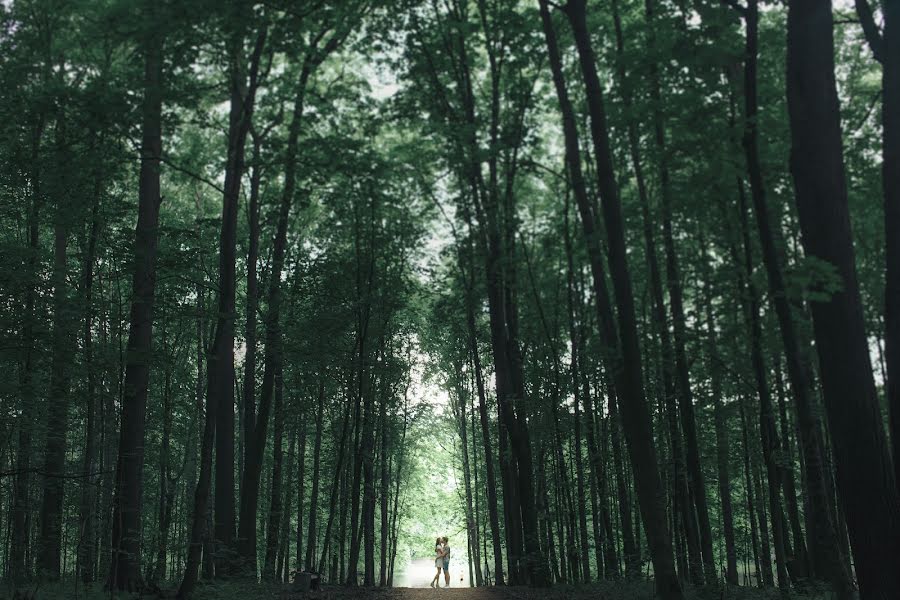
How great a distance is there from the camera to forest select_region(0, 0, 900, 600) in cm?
664

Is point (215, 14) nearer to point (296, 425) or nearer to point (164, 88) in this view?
point (164, 88)

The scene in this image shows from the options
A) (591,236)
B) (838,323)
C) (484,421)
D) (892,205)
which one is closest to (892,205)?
(892,205)

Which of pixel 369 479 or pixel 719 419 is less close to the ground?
pixel 719 419

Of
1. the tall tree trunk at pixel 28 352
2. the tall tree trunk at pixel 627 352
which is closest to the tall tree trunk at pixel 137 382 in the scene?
the tall tree trunk at pixel 28 352

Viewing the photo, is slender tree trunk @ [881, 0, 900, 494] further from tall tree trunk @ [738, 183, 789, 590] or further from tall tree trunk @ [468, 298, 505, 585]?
tall tree trunk @ [468, 298, 505, 585]

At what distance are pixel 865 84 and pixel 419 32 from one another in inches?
439

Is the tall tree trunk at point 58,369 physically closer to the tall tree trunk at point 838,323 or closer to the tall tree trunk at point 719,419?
the tall tree trunk at point 838,323

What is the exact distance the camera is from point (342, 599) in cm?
1073

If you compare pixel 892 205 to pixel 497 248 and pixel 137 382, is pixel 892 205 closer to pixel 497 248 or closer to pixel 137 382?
pixel 497 248

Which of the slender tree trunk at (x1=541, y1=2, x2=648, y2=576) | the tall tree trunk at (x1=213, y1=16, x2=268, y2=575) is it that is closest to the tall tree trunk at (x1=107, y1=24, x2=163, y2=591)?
the tall tree trunk at (x1=213, y1=16, x2=268, y2=575)

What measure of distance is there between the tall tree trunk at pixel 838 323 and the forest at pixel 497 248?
26 millimetres

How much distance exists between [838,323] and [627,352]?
224 cm

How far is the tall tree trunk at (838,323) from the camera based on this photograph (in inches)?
225

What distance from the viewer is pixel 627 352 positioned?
7488mm
